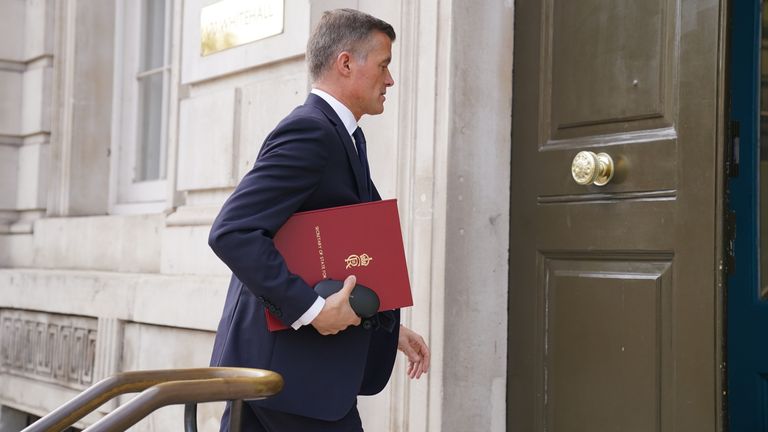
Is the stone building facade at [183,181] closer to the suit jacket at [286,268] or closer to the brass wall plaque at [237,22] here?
the brass wall plaque at [237,22]

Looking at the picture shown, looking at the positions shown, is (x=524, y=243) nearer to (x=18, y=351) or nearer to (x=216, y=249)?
(x=216, y=249)

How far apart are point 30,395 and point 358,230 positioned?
448 centimetres

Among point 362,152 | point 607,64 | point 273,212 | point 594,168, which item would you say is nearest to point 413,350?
point 362,152

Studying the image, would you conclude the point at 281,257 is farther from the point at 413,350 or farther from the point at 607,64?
Answer: the point at 607,64

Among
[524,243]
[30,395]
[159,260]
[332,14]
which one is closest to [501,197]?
[524,243]

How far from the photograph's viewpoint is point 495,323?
398 centimetres

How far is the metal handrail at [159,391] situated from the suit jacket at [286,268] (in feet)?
1.23

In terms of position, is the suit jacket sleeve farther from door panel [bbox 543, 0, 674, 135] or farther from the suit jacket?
door panel [bbox 543, 0, 674, 135]

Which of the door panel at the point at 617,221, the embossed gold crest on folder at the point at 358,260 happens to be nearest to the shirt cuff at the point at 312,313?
the embossed gold crest on folder at the point at 358,260

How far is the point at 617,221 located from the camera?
3.57 m

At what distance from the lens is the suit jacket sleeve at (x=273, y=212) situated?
2.50 metres

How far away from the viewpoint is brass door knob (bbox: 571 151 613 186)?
11.8 ft

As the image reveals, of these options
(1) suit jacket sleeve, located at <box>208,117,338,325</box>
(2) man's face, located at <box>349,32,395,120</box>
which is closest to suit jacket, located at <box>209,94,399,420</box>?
(1) suit jacket sleeve, located at <box>208,117,338,325</box>

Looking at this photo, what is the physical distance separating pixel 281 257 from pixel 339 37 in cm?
64
